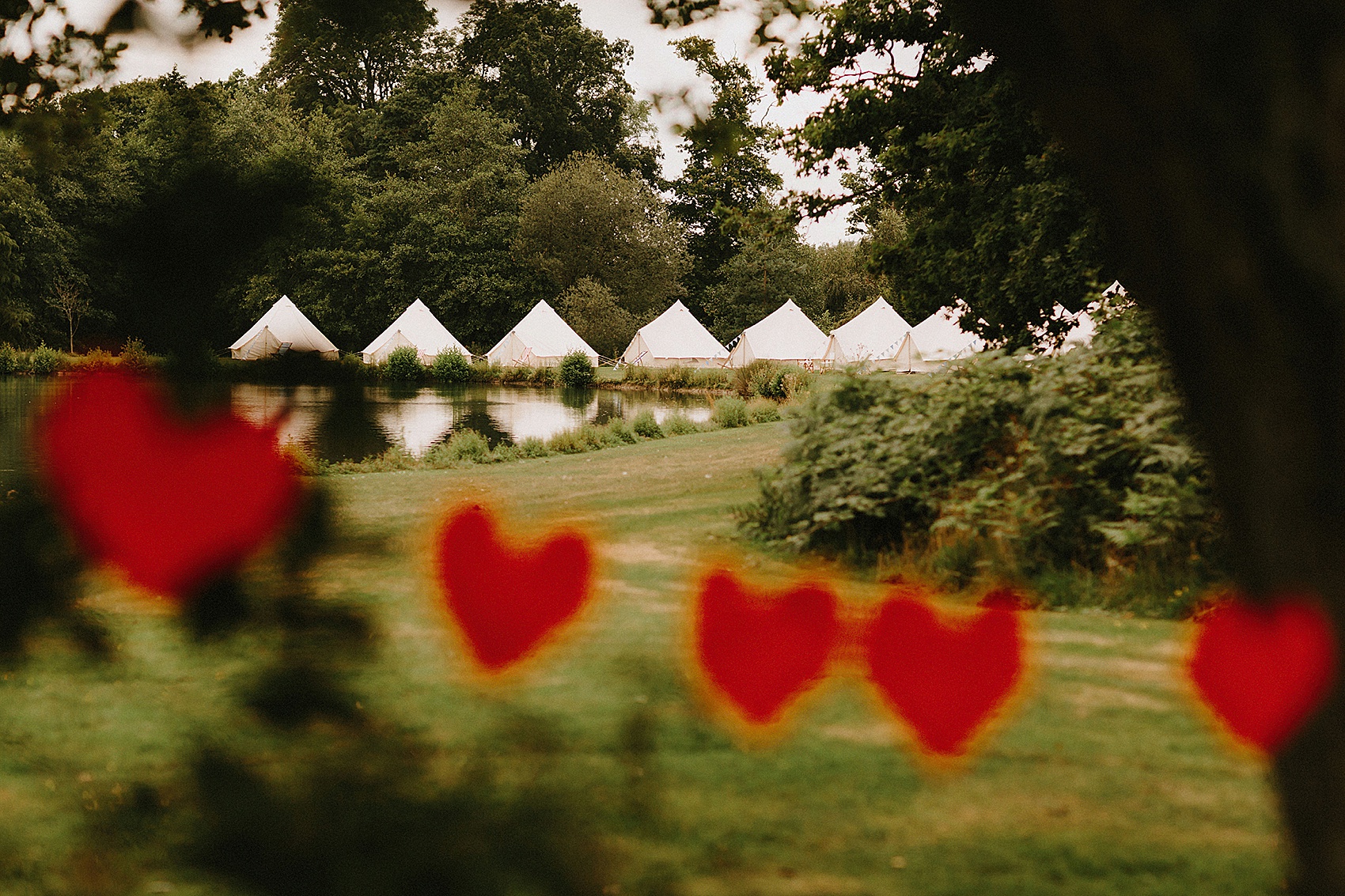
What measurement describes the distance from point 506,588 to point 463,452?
9376mm

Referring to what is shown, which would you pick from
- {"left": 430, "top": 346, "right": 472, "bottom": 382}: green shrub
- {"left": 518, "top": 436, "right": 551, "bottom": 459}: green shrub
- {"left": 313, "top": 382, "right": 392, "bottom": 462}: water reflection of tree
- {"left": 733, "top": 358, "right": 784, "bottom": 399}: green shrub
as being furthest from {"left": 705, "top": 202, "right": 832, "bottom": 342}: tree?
{"left": 313, "top": 382, "right": 392, "bottom": 462}: water reflection of tree

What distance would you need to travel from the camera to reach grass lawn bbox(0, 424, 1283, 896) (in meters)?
1.75

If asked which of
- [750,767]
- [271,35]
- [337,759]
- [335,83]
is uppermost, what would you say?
[335,83]

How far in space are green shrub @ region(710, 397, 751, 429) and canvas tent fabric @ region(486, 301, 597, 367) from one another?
81.4 ft

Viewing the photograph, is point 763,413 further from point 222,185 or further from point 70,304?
point 70,304

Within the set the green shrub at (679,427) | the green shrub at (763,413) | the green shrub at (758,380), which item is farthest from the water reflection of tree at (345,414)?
the green shrub at (758,380)

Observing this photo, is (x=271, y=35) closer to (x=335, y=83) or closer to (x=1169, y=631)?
(x=335, y=83)

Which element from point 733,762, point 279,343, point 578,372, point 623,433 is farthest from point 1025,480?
point 578,372

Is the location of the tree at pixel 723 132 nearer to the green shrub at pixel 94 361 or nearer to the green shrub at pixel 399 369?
the green shrub at pixel 399 369

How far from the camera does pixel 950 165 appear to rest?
496 inches

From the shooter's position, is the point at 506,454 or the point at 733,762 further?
the point at 506,454

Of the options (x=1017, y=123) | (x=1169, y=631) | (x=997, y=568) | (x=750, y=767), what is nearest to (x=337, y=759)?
(x=750, y=767)

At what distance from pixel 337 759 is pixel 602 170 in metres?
57.5

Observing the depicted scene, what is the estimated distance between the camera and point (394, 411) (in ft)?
5.97
